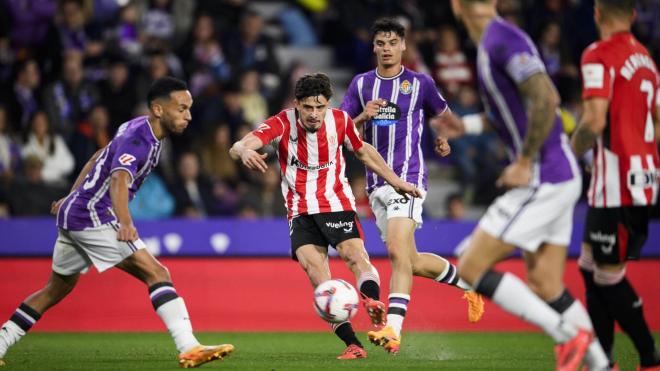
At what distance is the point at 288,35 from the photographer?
55.8 feet

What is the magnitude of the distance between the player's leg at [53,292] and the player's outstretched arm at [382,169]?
221cm

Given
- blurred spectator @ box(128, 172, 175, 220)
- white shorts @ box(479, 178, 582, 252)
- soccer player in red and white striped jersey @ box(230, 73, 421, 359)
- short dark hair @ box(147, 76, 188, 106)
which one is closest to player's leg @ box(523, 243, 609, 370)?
white shorts @ box(479, 178, 582, 252)

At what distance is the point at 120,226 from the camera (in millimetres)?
7043

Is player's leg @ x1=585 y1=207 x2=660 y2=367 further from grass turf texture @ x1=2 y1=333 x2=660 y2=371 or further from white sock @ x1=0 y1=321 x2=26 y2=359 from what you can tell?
white sock @ x1=0 y1=321 x2=26 y2=359

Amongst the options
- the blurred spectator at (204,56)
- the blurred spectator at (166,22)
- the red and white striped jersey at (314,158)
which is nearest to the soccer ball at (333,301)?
the red and white striped jersey at (314,158)

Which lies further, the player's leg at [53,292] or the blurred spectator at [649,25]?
the blurred spectator at [649,25]

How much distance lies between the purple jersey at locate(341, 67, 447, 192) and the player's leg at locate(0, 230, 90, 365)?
2487mm

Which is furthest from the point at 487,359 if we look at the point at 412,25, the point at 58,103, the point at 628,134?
the point at 412,25

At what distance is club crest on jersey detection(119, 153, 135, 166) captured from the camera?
718cm

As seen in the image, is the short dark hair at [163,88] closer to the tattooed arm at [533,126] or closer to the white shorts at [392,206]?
the white shorts at [392,206]

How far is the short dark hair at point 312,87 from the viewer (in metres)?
7.68

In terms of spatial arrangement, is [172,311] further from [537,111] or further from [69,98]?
[69,98]

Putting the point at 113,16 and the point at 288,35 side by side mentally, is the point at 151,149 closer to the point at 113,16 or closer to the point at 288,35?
the point at 113,16

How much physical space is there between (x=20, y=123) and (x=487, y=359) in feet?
26.7
